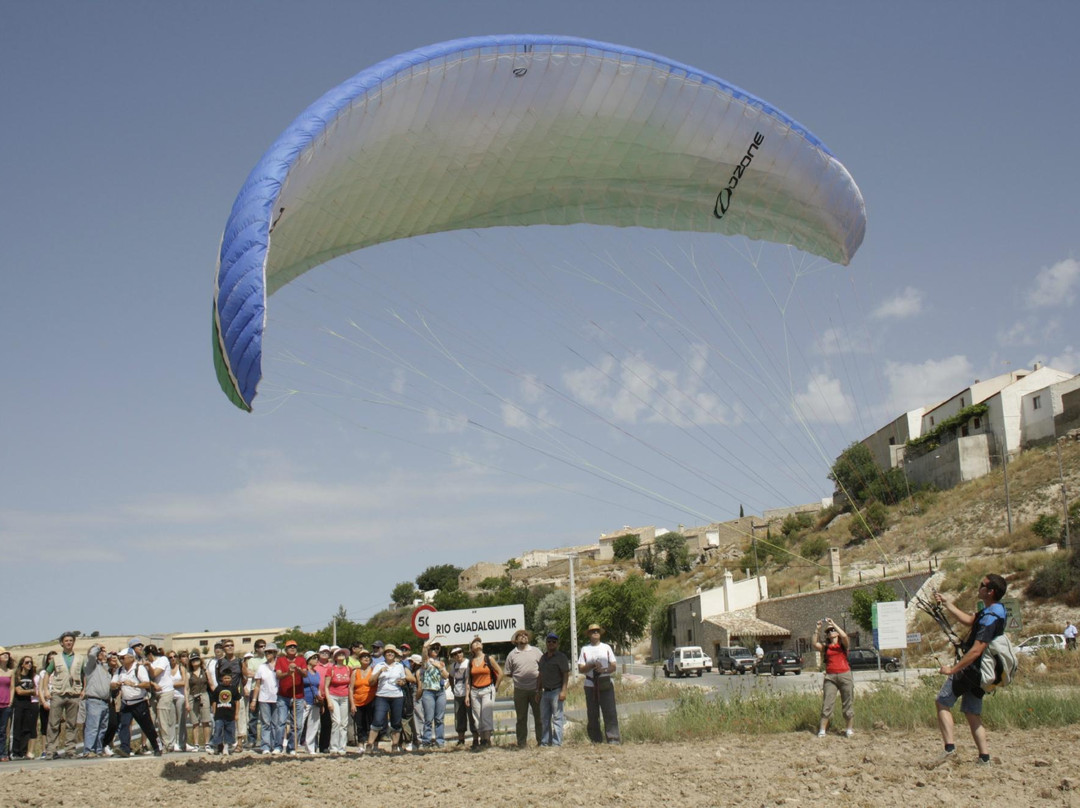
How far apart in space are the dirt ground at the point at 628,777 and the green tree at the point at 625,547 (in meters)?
91.2

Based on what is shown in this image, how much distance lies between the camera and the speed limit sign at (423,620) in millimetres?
13180

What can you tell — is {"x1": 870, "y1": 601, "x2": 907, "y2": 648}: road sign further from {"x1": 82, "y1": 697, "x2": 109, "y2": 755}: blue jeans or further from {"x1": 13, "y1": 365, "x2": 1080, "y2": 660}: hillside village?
{"x1": 13, "y1": 365, "x2": 1080, "y2": 660}: hillside village

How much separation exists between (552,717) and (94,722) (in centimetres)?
498

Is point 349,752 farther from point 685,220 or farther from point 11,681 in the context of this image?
point 685,220

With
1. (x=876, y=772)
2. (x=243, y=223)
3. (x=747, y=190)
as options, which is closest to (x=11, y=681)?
(x=243, y=223)

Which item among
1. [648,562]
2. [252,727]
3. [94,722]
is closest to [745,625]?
[252,727]

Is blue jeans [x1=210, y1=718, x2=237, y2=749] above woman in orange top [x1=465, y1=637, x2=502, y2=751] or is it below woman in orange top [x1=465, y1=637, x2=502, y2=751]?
below

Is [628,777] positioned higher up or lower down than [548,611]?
higher up

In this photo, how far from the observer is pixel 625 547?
3959 inches

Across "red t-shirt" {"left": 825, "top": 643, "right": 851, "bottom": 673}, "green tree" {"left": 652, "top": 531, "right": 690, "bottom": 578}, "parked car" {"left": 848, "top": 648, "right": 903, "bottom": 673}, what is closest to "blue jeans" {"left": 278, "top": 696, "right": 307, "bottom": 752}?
"red t-shirt" {"left": 825, "top": 643, "right": 851, "bottom": 673}

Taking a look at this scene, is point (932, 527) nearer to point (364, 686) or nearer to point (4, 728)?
point (364, 686)

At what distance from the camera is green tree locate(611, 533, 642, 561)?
326ft

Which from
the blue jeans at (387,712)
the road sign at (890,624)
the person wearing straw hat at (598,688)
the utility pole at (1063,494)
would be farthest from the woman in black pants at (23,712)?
the utility pole at (1063,494)

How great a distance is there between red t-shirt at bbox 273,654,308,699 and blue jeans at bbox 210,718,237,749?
0.85 m
